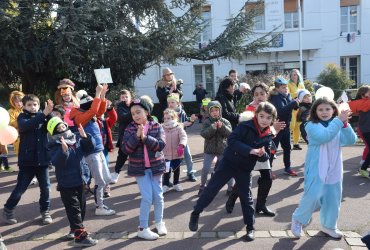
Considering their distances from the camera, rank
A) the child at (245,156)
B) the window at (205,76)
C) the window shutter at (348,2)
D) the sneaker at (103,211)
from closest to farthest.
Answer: the child at (245,156) → the sneaker at (103,211) → the window shutter at (348,2) → the window at (205,76)

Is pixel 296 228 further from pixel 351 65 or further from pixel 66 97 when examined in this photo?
pixel 351 65

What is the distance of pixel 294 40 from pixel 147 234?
75.0ft

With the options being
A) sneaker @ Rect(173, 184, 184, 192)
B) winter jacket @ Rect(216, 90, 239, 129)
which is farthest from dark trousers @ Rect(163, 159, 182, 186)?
winter jacket @ Rect(216, 90, 239, 129)

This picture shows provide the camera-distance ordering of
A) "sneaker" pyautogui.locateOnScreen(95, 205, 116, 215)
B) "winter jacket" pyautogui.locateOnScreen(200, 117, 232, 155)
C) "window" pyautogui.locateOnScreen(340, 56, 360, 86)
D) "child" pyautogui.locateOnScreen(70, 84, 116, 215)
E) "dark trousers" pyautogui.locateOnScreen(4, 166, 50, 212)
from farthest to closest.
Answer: "window" pyautogui.locateOnScreen(340, 56, 360, 86), "winter jacket" pyautogui.locateOnScreen(200, 117, 232, 155), "sneaker" pyautogui.locateOnScreen(95, 205, 116, 215), "dark trousers" pyautogui.locateOnScreen(4, 166, 50, 212), "child" pyautogui.locateOnScreen(70, 84, 116, 215)

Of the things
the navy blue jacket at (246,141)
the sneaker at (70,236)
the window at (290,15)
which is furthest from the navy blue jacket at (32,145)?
the window at (290,15)

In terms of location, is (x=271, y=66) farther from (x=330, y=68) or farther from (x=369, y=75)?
(x=369, y=75)

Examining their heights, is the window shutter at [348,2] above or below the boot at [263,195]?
above

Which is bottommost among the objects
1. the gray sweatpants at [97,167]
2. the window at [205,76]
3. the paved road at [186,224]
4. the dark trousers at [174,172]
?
the paved road at [186,224]

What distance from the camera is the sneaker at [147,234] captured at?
4.60 metres

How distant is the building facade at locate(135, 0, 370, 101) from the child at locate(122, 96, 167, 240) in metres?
19.9

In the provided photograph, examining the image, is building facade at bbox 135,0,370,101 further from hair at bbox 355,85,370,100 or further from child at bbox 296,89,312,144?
hair at bbox 355,85,370,100

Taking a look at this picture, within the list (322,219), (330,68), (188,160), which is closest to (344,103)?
(322,219)

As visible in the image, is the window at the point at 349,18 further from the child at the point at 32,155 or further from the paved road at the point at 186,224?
the child at the point at 32,155

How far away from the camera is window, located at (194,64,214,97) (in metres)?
25.5
